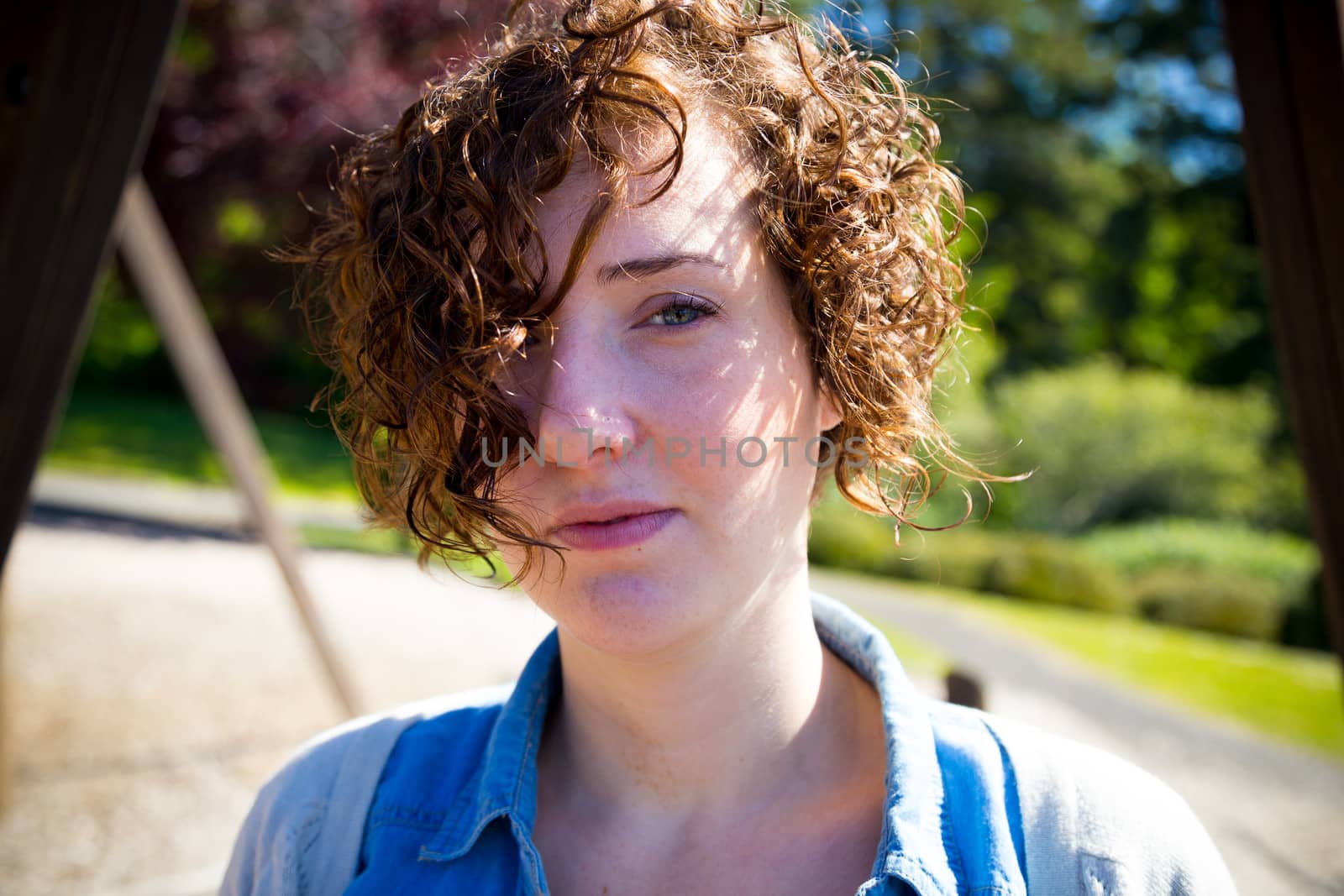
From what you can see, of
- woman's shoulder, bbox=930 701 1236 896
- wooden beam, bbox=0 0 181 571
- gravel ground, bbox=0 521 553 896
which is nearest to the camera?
woman's shoulder, bbox=930 701 1236 896

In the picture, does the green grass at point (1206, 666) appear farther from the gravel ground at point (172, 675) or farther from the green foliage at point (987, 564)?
the gravel ground at point (172, 675)

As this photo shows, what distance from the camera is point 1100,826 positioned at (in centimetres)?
128

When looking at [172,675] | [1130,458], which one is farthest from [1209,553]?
[172,675]

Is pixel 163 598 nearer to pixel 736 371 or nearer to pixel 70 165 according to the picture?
pixel 70 165

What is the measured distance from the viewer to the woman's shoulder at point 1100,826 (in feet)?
4.10

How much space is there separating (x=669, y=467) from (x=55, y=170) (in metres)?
1.07

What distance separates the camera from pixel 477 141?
1393 millimetres

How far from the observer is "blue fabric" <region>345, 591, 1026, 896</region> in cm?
131

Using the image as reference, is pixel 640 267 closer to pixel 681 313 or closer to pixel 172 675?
pixel 681 313

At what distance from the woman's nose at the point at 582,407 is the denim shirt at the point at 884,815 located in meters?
0.51

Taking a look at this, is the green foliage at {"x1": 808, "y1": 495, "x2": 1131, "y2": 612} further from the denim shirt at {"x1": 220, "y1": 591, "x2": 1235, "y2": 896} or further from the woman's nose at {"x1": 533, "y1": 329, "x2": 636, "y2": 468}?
the woman's nose at {"x1": 533, "y1": 329, "x2": 636, "y2": 468}

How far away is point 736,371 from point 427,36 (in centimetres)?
1070

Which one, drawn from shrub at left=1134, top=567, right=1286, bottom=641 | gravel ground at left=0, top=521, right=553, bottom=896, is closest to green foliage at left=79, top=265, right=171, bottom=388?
gravel ground at left=0, top=521, right=553, bottom=896

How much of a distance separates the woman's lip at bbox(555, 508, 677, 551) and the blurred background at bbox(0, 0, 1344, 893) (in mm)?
475
